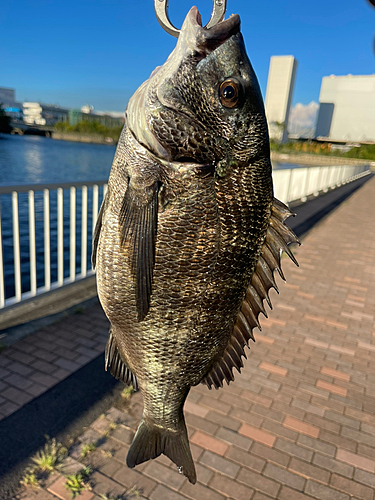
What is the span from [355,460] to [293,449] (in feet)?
1.63

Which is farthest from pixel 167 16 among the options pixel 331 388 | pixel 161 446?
pixel 331 388

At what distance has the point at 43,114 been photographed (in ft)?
335

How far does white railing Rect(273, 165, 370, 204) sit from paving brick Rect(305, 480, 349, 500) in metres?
9.12

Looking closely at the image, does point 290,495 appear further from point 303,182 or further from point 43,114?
point 43,114

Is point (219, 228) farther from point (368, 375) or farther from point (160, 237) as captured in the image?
point (368, 375)

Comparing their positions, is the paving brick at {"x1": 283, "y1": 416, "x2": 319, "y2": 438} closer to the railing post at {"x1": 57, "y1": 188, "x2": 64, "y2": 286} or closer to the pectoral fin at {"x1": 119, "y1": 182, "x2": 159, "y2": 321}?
the pectoral fin at {"x1": 119, "y1": 182, "x2": 159, "y2": 321}

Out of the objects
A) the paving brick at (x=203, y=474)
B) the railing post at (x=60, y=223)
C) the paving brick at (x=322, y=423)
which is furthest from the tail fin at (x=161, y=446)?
the railing post at (x=60, y=223)

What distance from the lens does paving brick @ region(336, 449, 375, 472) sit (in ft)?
9.62

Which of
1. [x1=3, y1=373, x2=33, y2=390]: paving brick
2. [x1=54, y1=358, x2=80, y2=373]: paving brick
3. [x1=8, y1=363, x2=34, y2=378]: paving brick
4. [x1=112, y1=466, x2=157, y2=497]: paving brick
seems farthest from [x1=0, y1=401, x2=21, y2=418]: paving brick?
[x1=112, y1=466, x2=157, y2=497]: paving brick

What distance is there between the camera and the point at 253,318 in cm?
152

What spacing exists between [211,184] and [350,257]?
8643mm

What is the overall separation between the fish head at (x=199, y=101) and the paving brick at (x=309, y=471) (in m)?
2.65

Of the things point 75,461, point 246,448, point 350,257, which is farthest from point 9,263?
point 350,257

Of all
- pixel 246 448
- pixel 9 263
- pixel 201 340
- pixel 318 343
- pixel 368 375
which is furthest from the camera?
pixel 9 263
